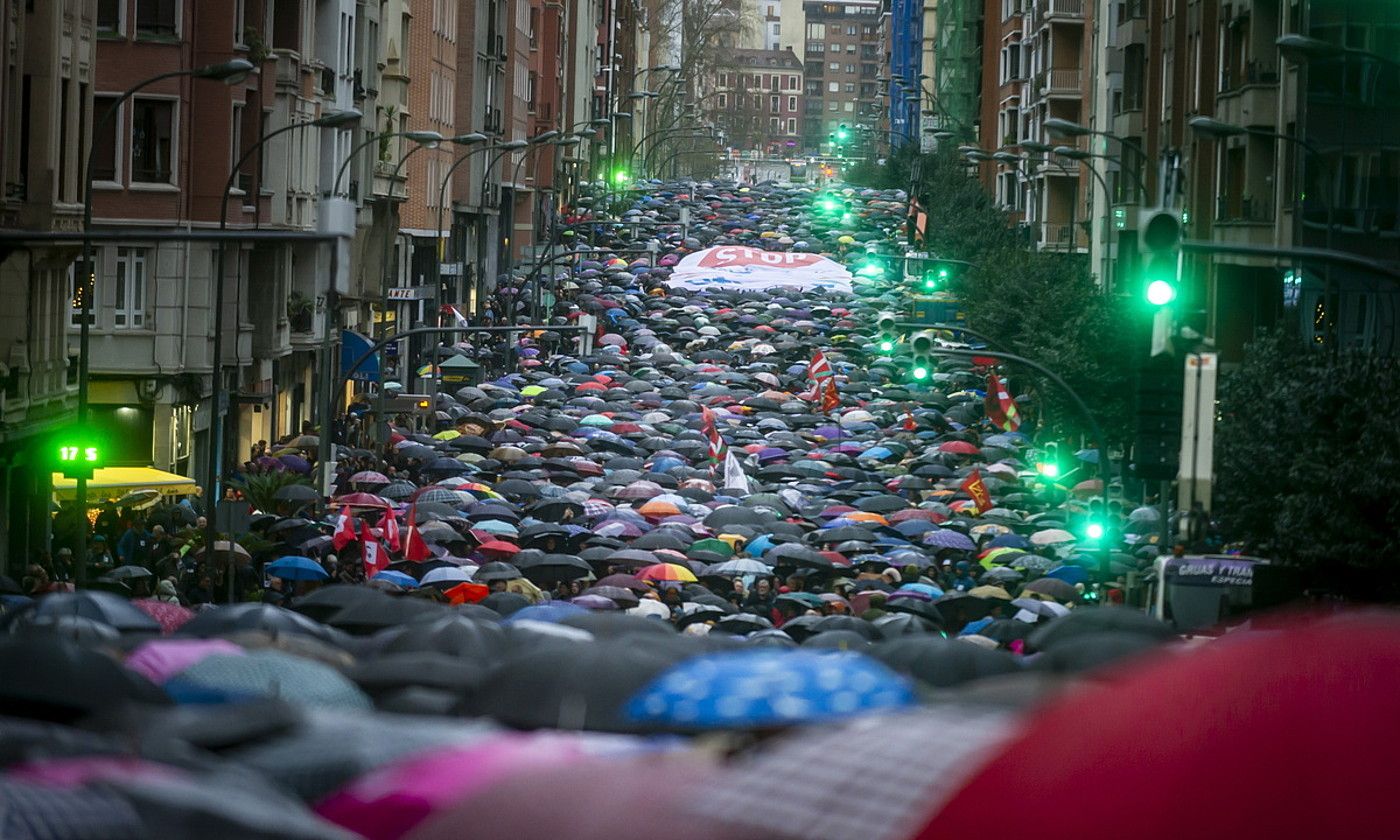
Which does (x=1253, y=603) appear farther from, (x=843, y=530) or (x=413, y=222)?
(x=413, y=222)

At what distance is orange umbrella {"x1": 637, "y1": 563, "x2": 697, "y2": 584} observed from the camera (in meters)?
26.2

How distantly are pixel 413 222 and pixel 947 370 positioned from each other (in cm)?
1945

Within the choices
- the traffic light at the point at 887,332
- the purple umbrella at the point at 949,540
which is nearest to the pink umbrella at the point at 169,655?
the purple umbrella at the point at 949,540

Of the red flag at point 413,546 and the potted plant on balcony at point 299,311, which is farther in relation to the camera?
the potted plant on balcony at point 299,311

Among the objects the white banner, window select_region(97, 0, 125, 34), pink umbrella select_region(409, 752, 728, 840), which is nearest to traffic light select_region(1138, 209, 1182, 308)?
pink umbrella select_region(409, 752, 728, 840)

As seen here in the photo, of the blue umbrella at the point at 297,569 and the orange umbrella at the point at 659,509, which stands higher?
the orange umbrella at the point at 659,509

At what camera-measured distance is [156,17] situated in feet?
139

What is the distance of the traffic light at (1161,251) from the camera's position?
17.4 meters

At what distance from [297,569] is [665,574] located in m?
4.24

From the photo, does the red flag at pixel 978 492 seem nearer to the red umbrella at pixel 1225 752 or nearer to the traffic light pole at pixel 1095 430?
the traffic light pole at pixel 1095 430

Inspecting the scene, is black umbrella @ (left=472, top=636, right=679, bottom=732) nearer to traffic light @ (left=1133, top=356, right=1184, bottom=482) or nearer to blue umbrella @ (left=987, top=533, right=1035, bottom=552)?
traffic light @ (left=1133, top=356, right=1184, bottom=482)

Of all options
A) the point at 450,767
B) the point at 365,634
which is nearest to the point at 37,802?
the point at 450,767

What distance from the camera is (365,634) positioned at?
56.7ft

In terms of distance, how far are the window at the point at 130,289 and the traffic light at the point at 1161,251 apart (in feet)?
90.4
